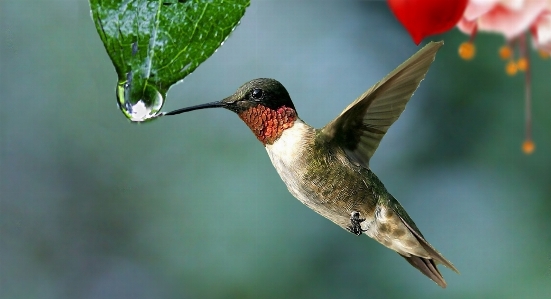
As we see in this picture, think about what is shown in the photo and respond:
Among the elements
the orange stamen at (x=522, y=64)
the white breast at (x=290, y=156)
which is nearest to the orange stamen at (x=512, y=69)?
the orange stamen at (x=522, y=64)

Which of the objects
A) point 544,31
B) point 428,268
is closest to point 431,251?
point 428,268

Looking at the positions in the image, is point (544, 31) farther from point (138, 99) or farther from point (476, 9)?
point (138, 99)

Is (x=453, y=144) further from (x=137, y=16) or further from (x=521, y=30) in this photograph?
(x=137, y=16)

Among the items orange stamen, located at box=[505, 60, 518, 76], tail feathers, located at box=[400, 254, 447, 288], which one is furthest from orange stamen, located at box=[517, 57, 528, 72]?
tail feathers, located at box=[400, 254, 447, 288]

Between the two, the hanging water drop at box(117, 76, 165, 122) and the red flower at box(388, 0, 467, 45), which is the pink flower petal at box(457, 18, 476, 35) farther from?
the hanging water drop at box(117, 76, 165, 122)

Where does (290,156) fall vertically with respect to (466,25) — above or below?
below

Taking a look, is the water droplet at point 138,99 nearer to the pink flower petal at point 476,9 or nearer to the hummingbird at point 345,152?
the hummingbird at point 345,152
